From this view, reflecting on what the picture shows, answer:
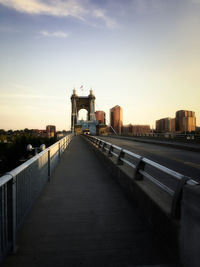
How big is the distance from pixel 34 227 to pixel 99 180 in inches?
152

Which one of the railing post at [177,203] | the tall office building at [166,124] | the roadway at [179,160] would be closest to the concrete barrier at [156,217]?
the railing post at [177,203]

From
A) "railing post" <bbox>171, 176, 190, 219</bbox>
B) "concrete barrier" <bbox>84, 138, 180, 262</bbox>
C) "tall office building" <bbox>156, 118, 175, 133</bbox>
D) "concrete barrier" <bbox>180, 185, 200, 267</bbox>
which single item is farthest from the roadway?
"tall office building" <bbox>156, 118, 175, 133</bbox>

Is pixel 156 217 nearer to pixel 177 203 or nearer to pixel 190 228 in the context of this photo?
pixel 177 203

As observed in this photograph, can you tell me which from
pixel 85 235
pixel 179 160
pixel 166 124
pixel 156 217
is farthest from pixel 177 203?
pixel 166 124

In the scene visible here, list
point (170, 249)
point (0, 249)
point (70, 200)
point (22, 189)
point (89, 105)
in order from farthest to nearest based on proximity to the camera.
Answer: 1. point (89, 105)
2. point (70, 200)
3. point (22, 189)
4. point (170, 249)
5. point (0, 249)

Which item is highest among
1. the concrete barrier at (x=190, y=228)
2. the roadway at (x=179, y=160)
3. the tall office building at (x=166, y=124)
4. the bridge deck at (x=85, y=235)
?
the tall office building at (x=166, y=124)

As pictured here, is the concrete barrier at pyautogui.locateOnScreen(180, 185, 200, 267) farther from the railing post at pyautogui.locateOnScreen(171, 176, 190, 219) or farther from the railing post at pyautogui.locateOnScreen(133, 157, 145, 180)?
the railing post at pyautogui.locateOnScreen(133, 157, 145, 180)

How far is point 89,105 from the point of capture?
149 metres

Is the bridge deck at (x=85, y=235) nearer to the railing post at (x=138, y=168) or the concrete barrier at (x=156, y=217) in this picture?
the concrete barrier at (x=156, y=217)

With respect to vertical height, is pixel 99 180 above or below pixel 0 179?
below

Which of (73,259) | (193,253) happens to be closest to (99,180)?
(73,259)

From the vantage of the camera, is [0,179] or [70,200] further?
[70,200]

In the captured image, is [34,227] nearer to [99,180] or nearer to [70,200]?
[70,200]

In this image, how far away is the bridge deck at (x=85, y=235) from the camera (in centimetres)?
298
